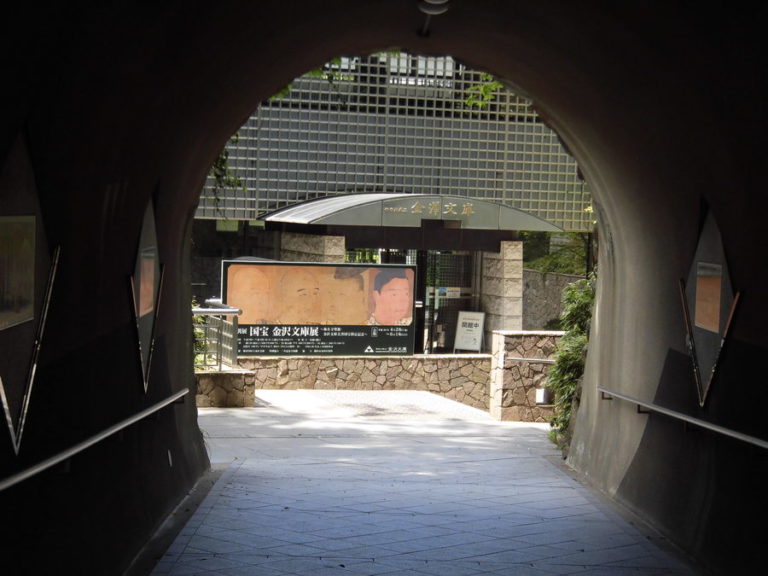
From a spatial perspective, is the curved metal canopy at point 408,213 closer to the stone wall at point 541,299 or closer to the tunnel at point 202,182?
the stone wall at point 541,299

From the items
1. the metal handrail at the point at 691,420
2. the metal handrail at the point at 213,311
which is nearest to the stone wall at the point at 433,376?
the metal handrail at the point at 213,311

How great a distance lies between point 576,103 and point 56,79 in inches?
182

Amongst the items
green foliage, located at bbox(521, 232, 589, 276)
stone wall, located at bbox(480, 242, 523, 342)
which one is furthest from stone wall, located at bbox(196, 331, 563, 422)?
green foliage, located at bbox(521, 232, 589, 276)

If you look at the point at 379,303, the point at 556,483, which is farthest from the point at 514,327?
the point at 556,483

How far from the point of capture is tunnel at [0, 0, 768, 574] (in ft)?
13.9

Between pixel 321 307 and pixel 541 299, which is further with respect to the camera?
pixel 541 299

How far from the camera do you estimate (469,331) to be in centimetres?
2259

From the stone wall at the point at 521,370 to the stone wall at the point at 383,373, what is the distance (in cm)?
318

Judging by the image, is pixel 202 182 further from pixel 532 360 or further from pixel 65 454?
pixel 532 360

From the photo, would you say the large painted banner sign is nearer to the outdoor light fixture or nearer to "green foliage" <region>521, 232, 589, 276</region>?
"green foliage" <region>521, 232, 589, 276</region>

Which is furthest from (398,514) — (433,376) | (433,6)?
(433,376)

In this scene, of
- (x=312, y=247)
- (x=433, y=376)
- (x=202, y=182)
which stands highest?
(x=202, y=182)

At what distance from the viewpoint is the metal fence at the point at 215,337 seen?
14.9 m

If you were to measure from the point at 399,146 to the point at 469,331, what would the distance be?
4.31m
